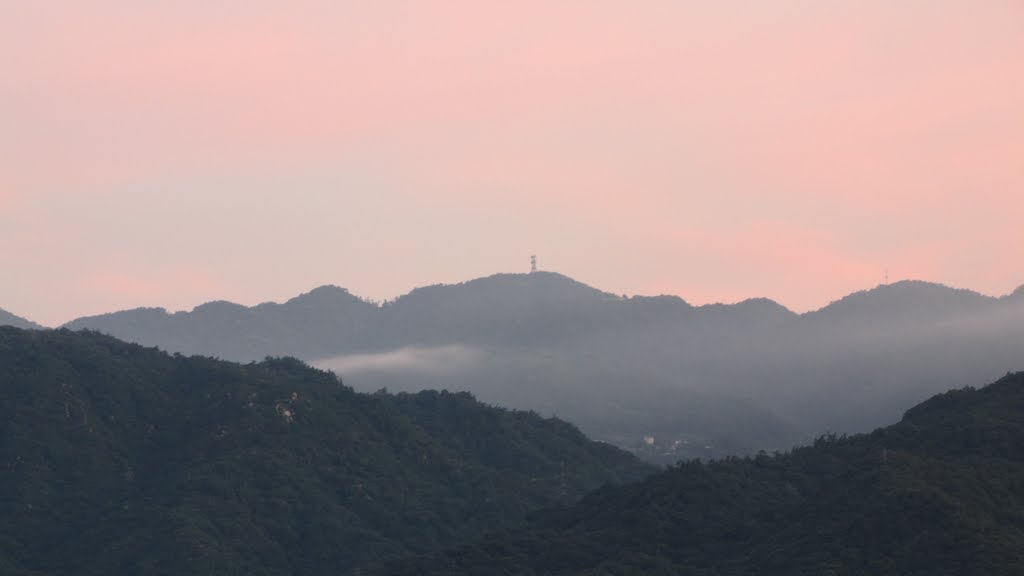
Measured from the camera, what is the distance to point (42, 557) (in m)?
175

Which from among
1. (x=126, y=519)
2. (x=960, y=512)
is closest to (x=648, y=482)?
(x=960, y=512)

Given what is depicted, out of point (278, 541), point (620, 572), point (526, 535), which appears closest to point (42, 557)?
point (278, 541)

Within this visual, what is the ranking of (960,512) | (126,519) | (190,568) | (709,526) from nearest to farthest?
(960,512) → (709,526) → (190,568) → (126,519)

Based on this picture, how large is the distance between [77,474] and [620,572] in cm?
7814

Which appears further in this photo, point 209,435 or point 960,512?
point 209,435

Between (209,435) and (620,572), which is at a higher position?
(209,435)

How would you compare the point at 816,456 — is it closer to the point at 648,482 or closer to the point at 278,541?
the point at 648,482

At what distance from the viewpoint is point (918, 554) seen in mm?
128375

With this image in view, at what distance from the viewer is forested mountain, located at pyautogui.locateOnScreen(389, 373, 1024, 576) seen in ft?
428

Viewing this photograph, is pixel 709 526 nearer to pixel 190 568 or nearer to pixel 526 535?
pixel 526 535

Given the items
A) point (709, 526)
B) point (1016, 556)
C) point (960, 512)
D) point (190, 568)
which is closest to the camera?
point (1016, 556)

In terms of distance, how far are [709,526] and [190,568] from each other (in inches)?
1987

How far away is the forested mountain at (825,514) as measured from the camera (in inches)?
5133

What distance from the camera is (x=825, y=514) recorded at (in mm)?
140375
